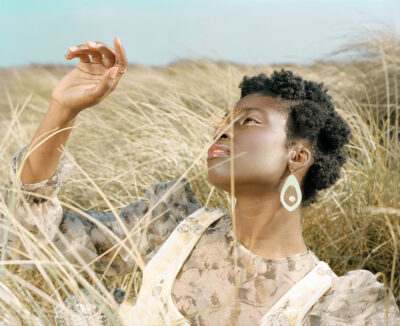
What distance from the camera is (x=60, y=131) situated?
4.78ft

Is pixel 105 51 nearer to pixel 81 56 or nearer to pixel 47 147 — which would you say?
pixel 81 56

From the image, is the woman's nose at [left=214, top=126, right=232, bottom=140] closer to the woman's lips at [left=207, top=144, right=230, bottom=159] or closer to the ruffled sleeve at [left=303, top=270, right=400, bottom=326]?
the woman's lips at [left=207, top=144, right=230, bottom=159]

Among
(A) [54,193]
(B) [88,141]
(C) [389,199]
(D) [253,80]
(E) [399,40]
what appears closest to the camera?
(A) [54,193]

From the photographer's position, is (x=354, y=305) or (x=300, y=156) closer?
(x=354, y=305)

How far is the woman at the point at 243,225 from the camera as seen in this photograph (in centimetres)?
145

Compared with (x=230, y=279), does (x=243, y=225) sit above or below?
above

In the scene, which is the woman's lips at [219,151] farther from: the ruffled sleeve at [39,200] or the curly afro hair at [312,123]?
the ruffled sleeve at [39,200]

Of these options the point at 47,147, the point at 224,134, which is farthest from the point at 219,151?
the point at 47,147

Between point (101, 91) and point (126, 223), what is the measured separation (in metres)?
0.46

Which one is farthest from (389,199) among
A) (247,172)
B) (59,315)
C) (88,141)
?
(88,141)

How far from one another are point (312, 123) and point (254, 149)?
0.73 feet

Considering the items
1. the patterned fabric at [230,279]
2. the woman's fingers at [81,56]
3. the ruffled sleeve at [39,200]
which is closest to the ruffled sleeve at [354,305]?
the patterned fabric at [230,279]

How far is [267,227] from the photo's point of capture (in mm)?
1521

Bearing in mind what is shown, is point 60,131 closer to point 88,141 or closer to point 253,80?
point 253,80
